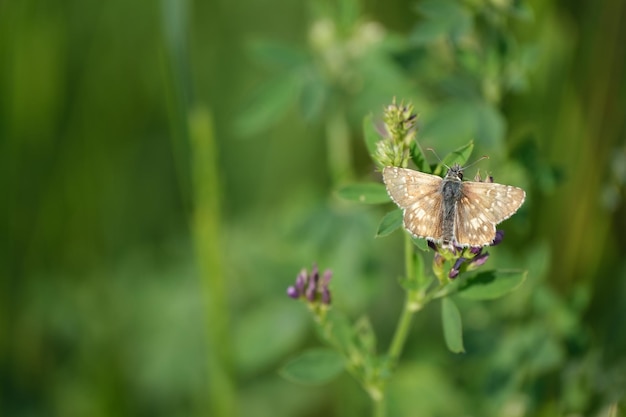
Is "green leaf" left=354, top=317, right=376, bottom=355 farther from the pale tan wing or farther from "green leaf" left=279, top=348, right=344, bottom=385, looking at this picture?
the pale tan wing

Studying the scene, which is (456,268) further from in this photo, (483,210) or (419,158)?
(419,158)

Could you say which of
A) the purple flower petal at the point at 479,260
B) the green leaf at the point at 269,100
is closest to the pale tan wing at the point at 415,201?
the purple flower petal at the point at 479,260

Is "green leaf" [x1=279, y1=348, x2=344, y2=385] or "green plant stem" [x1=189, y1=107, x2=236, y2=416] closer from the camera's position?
"green leaf" [x1=279, y1=348, x2=344, y2=385]

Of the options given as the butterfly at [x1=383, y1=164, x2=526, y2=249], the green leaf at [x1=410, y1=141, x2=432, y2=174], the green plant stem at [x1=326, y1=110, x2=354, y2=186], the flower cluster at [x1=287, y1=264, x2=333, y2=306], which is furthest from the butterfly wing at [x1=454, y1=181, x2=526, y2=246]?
the green plant stem at [x1=326, y1=110, x2=354, y2=186]

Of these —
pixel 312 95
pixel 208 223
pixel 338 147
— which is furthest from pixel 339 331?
→ pixel 338 147

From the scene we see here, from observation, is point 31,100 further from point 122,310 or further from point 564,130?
point 564,130

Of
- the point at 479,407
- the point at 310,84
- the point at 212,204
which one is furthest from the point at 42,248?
the point at 479,407
